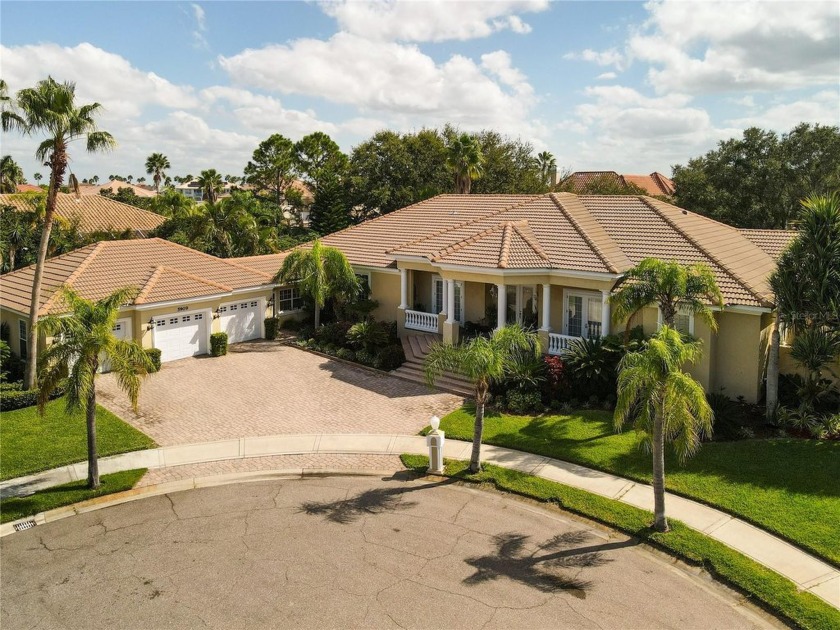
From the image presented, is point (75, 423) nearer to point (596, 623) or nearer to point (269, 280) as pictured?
point (269, 280)

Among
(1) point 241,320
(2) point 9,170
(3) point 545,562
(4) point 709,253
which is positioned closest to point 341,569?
(3) point 545,562

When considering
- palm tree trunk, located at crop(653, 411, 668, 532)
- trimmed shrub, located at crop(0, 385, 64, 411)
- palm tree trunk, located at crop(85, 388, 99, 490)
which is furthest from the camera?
trimmed shrub, located at crop(0, 385, 64, 411)

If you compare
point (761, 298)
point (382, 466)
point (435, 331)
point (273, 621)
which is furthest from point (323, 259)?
point (273, 621)

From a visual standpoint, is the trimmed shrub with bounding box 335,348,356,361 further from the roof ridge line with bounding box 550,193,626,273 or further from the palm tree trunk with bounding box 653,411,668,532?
the palm tree trunk with bounding box 653,411,668,532

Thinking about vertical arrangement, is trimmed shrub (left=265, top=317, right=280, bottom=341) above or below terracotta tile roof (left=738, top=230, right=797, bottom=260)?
below

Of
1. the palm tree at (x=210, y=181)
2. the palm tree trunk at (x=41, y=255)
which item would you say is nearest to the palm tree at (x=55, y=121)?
the palm tree trunk at (x=41, y=255)

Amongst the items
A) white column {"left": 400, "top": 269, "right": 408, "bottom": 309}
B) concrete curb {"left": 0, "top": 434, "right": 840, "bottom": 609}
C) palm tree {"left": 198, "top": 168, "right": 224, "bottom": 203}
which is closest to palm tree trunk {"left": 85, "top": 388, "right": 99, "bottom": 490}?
concrete curb {"left": 0, "top": 434, "right": 840, "bottom": 609}
